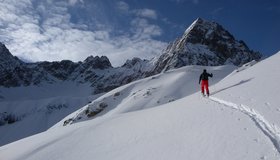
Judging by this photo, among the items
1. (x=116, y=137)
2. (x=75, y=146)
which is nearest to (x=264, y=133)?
(x=116, y=137)

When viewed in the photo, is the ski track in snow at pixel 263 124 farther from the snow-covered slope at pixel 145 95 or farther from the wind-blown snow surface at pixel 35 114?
the wind-blown snow surface at pixel 35 114

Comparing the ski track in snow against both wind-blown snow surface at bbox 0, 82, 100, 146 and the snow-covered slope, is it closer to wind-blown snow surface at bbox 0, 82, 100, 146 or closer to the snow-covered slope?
the snow-covered slope

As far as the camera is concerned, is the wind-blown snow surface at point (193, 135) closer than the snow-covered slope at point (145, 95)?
Yes

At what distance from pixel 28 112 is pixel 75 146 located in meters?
129

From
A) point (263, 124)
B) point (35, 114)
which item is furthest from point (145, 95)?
point (35, 114)

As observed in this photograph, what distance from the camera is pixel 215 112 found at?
55.1 feet

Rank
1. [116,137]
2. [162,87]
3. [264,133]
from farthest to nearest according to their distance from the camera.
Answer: [162,87], [116,137], [264,133]

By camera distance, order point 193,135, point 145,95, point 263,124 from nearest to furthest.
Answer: point 263,124 → point 193,135 → point 145,95

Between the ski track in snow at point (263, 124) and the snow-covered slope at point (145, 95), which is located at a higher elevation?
the snow-covered slope at point (145, 95)

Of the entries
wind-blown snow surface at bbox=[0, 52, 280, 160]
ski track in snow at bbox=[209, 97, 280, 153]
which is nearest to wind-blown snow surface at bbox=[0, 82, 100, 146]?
wind-blown snow surface at bbox=[0, 52, 280, 160]

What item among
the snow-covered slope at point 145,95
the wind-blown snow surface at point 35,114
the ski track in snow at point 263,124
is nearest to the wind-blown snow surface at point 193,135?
the ski track in snow at point 263,124

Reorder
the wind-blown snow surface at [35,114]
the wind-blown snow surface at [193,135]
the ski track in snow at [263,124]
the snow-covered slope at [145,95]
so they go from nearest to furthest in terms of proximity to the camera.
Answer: the ski track in snow at [263,124]
the wind-blown snow surface at [193,135]
the snow-covered slope at [145,95]
the wind-blown snow surface at [35,114]

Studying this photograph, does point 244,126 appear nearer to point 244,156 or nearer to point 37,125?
point 244,156

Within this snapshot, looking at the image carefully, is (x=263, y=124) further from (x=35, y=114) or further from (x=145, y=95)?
(x=35, y=114)
